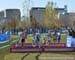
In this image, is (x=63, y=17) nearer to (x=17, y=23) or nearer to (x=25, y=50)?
(x=17, y=23)

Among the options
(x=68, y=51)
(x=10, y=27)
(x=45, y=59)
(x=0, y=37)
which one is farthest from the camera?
(x=10, y=27)

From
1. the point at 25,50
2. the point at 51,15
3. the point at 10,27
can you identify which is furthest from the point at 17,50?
the point at 10,27

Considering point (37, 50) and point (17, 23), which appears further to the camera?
point (17, 23)

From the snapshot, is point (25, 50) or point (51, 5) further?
point (51, 5)

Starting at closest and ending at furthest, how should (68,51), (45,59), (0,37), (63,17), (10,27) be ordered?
(45,59)
(68,51)
(0,37)
(10,27)
(63,17)

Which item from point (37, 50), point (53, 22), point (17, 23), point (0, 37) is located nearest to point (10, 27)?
point (17, 23)

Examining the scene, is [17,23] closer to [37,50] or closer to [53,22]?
[53,22]

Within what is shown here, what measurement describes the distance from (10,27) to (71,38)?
2839 inches

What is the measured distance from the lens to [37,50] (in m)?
22.2

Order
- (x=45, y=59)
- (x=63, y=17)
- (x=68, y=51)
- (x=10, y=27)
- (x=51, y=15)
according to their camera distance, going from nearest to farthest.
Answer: (x=45, y=59) < (x=68, y=51) < (x=51, y=15) < (x=10, y=27) < (x=63, y=17)

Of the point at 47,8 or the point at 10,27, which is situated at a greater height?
the point at 47,8

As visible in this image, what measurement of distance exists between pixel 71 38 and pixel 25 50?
398 centimetres

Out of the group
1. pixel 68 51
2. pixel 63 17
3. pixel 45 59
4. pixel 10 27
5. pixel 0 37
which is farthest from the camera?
pixel 63 17

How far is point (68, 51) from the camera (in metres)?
21.8
